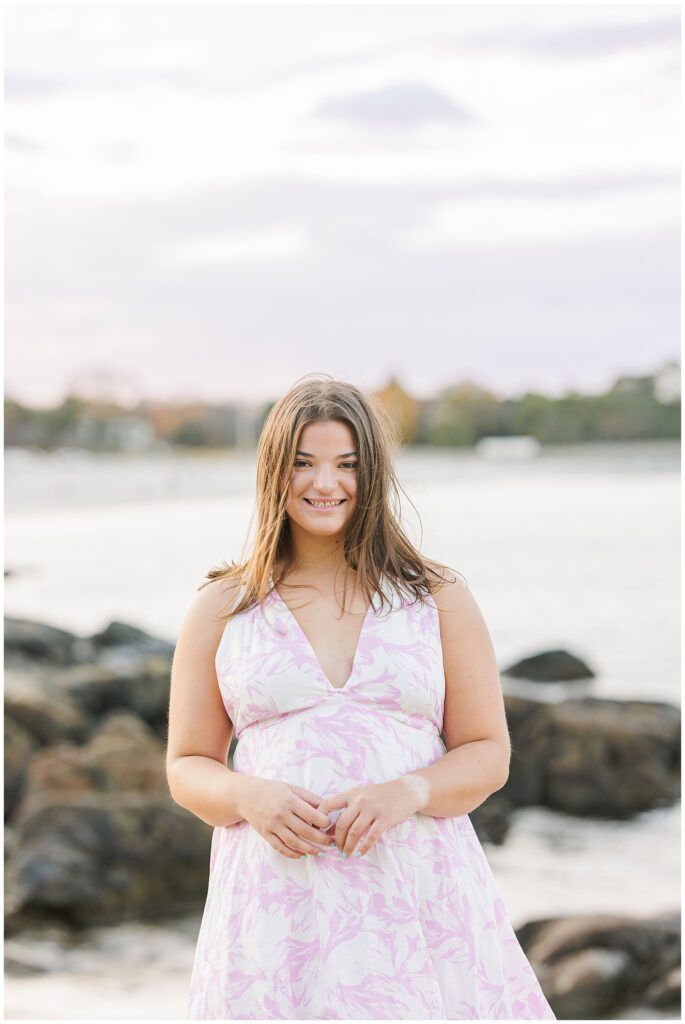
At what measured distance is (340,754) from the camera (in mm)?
2131

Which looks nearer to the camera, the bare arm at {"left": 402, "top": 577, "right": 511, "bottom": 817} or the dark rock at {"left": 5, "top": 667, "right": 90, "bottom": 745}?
the bare arm at {"left": 402, "top": 577, "right": 511, "bottom": 817}

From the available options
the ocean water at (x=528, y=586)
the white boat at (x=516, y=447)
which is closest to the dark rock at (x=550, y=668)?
the ocean water at (x=528, y=586)

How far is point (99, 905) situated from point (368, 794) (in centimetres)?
691

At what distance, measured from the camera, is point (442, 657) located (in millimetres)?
2205

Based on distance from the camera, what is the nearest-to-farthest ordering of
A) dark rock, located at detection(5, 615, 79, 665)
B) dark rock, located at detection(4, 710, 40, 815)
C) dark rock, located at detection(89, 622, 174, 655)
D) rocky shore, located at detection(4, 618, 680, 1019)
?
rocky shore, located at detection(4, 618, 680, 1019) < dark rock, located at detection(4, 710, 40, 815) < dark rock, located at detection(5, 615, 79, 665) < dark rock, located at detection(89, 622, 174, 655)

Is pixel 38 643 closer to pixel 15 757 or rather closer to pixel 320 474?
pixel 15 757

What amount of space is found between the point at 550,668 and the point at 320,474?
1582 cm

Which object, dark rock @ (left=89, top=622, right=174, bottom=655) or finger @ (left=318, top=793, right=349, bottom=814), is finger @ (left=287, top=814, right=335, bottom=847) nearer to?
finger @ (left=318, top=793, right=349, bottom=814)

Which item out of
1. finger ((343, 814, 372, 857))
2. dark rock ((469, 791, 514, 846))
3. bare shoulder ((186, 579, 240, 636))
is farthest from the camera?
dark rock ((469, 791, 514, 846))

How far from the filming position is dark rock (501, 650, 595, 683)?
16922 millimetres

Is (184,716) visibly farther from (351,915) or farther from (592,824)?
(592,824)

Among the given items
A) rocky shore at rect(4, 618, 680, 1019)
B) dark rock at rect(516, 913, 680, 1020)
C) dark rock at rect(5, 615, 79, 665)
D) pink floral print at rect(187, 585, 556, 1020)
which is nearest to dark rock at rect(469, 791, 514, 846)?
rocky shore at rect(4, 618, 680, 1019)

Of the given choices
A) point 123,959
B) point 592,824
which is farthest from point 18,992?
point 592,824

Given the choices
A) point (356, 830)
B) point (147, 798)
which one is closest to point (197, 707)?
point (356, 830)
